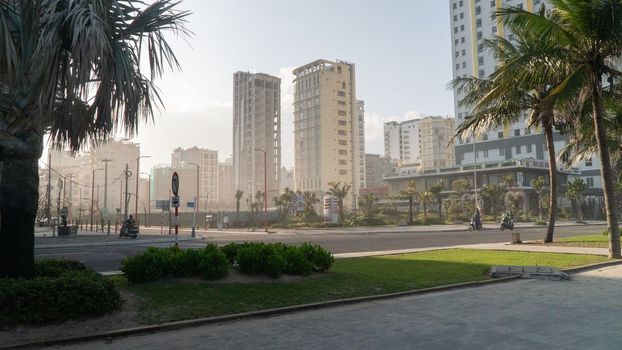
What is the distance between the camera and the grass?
8.32 m

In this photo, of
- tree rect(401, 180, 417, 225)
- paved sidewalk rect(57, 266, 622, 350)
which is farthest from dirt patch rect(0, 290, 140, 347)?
tree rect(401, 180, 417, 225)

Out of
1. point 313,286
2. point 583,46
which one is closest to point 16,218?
point 313,286

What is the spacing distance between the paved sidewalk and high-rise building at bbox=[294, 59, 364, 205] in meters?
126

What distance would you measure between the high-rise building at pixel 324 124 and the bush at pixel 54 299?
127750 mm

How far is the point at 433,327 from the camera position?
7.32 m

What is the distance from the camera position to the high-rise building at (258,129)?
6176 inches

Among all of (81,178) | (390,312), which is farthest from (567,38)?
(81,178)

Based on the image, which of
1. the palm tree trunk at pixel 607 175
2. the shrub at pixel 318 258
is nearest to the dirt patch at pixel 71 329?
the shrub at pixel 318 258

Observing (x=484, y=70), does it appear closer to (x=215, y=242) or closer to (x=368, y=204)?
(x=368, y=204)

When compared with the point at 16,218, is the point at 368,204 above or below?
above

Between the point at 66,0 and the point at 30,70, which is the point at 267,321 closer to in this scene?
the point at 30,70

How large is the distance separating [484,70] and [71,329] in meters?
120

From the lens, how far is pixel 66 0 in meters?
7.97

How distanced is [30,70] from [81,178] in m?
139
